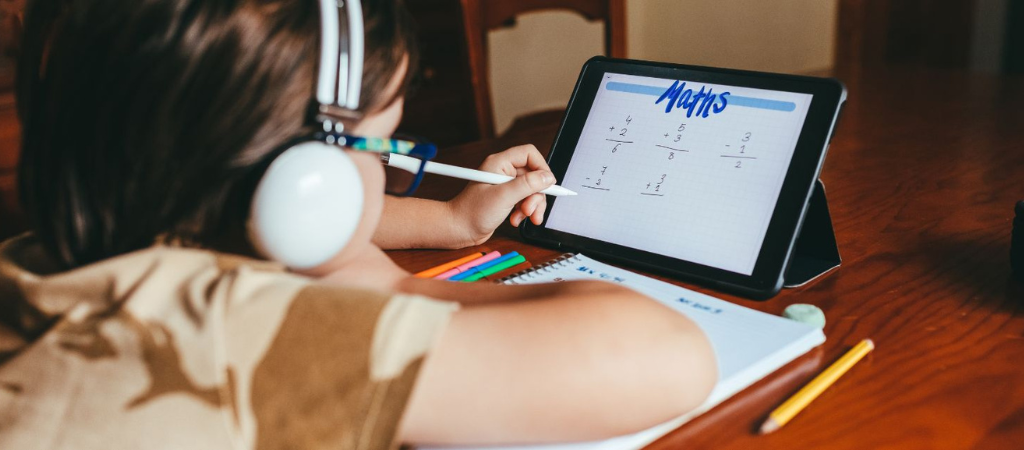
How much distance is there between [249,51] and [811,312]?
0.45 metres

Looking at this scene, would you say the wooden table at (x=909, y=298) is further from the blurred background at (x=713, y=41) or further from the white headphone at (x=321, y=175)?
the blurred background at (x=713, y=41)

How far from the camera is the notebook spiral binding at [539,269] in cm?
77

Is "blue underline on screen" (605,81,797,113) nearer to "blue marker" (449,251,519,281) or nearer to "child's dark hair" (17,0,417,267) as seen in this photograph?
"blue marker" (449,251,519,281)

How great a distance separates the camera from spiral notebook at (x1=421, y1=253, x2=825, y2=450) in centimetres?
53

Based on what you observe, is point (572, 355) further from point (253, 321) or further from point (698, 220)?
point (698, 220)

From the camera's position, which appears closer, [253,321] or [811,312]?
[253,321]

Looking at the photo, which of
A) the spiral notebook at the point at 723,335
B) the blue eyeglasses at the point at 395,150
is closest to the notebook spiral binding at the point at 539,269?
the spiral notebook at the point at 723,335

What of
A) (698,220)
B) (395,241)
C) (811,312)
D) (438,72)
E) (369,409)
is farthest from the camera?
(438,72)

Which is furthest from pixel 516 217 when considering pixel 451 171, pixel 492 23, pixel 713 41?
pixel 713 41

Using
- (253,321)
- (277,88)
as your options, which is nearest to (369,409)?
(253,321)

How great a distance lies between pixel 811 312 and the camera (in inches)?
Result: 26.0

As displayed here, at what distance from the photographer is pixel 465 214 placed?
2.94 ft

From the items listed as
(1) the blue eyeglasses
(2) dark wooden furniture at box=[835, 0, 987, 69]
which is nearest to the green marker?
(1) the blue eyeglasses

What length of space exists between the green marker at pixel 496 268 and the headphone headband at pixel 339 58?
11.9 inches
